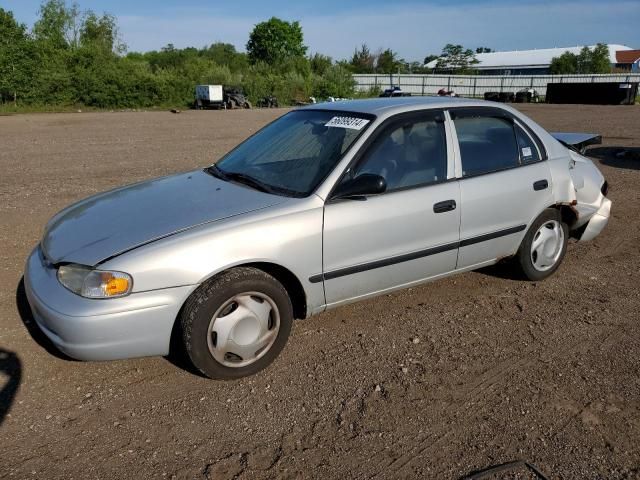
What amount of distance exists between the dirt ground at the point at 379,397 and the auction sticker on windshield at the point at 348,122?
1402 millimetres

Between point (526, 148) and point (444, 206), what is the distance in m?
1.16

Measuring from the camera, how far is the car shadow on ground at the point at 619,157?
34.1ft

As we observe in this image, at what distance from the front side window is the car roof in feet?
0.38

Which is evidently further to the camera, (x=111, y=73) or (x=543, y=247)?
(x=111, y=73)

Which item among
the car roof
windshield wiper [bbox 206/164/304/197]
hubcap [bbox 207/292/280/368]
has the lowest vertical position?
hubcap [bbox 207/292/280/368]

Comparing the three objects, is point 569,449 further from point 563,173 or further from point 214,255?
point 563,173

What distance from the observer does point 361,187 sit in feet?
10.9

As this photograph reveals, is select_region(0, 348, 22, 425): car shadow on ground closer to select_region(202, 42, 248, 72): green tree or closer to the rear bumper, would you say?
the rear bumper

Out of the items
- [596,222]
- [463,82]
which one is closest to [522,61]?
[463,82]

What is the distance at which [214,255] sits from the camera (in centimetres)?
295

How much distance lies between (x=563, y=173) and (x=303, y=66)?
48799 millimetres

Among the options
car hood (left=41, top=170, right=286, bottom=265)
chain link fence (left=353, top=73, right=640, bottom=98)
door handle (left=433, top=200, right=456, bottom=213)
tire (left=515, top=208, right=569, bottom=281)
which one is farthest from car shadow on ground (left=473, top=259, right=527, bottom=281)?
chain link fence (left=353, top=73, right=640, bottom=98)

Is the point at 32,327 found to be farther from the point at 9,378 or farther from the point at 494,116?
the point at 494,116

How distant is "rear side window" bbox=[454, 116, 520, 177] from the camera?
3996mm
